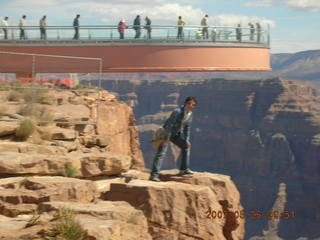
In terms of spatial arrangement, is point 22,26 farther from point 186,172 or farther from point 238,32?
point 186,172

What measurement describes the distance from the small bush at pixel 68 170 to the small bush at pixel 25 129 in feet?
9.84

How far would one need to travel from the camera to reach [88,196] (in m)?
12.3

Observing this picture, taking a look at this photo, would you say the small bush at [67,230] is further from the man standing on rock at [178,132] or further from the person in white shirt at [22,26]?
Result: the person in white shirt at [22,26]

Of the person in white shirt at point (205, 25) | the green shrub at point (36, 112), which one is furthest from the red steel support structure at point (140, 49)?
the green shrub at point (36, 112)

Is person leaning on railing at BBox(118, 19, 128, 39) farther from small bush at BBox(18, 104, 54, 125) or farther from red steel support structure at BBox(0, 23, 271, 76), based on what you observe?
small bush at BBox(18, 104, 54, 125)

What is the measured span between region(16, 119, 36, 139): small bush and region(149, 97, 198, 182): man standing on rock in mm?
3864

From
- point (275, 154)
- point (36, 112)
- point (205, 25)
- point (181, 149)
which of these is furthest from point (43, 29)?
point (275, 154)

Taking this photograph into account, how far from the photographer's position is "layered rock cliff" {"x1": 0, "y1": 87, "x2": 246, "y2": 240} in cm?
942

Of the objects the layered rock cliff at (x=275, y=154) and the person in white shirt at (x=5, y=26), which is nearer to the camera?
the person in white shirt at (x=5, y=26)

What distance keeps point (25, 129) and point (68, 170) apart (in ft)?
10.3

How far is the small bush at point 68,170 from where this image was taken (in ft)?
44.4

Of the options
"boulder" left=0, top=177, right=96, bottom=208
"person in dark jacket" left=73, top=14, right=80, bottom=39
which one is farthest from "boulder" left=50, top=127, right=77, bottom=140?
"person in dark jacket" left=73, top=14, right=80, bottom=39

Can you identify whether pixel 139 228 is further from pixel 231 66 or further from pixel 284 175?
pixel 284 175

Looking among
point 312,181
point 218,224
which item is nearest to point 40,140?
point 218,224
